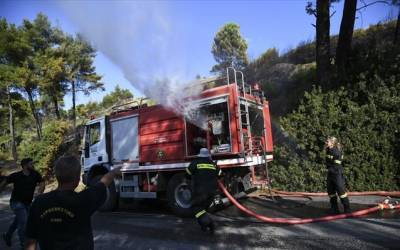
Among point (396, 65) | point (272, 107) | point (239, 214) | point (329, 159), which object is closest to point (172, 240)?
point (239, 214)

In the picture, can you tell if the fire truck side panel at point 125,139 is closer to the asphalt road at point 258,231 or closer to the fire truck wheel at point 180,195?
the fire truck wheel at point 180,195

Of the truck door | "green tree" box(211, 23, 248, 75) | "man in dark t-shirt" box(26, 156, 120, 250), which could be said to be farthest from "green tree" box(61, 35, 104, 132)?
"man in dark t-shirt" box(26, 156, 120, 250)

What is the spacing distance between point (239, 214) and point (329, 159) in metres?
2.43

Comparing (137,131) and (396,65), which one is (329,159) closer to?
(396,65)

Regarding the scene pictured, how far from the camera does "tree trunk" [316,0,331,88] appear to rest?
13.8 meters

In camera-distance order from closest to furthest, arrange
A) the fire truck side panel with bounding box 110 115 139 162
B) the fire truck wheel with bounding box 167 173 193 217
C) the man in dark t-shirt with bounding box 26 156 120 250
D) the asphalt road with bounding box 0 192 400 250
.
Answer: the man in dark t-shirt with bounding box 26 156 120 250 < the asphalt road with bounding box 0 192 400 250 < the fire truck wheel with bounding box 167 173 193 217 < the fire truck side panel with bounding box 110 115 139 162

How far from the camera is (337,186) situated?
8.42m

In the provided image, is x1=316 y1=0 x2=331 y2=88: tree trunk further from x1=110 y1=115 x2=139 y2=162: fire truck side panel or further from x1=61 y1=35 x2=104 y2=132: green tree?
x1=61 y1=35 x2=104 y2=132: green tree

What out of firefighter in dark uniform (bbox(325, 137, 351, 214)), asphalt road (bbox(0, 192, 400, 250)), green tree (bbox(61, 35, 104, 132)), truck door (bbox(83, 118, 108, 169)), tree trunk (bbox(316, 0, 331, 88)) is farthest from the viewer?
green tree (bbox(61, 35, 104, 132))

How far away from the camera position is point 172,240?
7262mm

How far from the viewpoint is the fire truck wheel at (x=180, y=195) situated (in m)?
9.86

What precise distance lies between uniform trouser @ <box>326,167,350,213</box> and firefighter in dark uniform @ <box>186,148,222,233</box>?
254 centimetres

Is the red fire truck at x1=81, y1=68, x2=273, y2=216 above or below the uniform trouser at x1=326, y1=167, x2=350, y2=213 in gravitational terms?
above

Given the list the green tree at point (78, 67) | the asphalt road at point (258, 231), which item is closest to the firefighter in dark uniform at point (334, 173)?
the asphalt road at point (258, 231)
